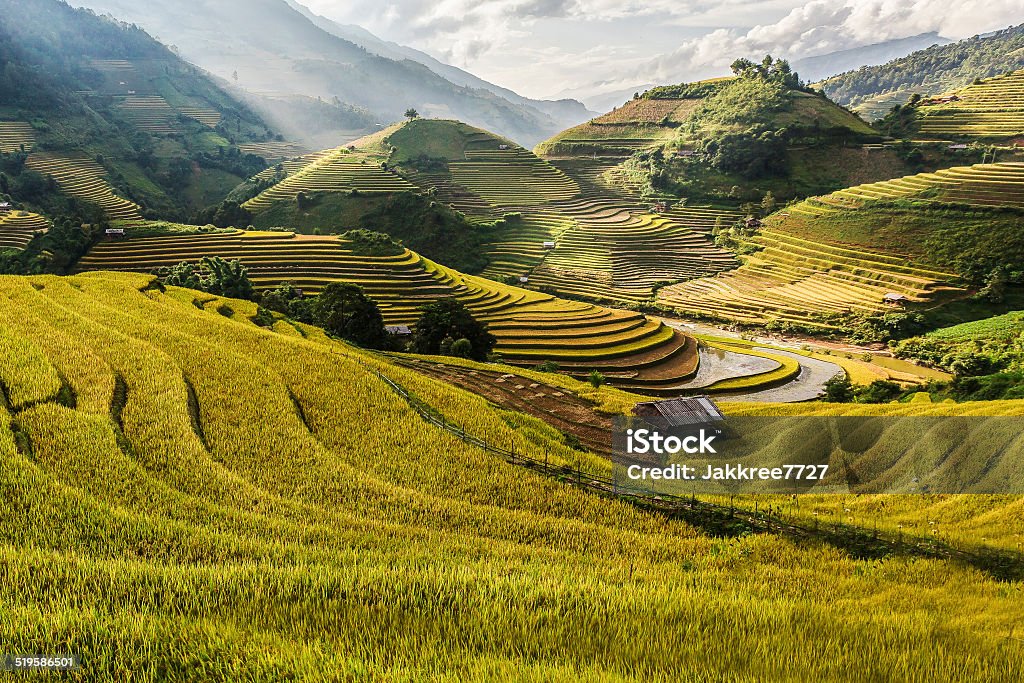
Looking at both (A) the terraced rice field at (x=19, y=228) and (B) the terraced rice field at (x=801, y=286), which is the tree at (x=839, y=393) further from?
(A) the terraced rice field at (x=19, y=228)

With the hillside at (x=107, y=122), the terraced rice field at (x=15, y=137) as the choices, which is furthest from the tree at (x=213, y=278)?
the terraced rice field at (x=15, y=137)

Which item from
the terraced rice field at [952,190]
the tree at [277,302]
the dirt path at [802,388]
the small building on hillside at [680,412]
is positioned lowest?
the dirt path at [802,388]

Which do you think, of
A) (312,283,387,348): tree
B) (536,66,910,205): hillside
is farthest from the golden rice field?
(536,66,910,205): hillside

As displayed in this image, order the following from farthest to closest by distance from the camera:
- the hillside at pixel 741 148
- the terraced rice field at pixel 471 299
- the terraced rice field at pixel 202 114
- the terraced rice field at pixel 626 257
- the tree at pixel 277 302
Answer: the terraced rice field at pixel 202 114 < the hillside at pixel 741 148 < the terraced rice field at pixel 626 257 < the tree at pixel 277 302 < the terraced rice field at pixel 471 299

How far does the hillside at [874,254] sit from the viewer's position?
53156mm

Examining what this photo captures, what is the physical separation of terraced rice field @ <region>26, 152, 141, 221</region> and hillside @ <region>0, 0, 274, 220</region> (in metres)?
0.17

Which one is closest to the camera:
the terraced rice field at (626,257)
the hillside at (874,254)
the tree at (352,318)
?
the tree at (352,318)

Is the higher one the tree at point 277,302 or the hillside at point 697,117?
the hillside at point 697,117

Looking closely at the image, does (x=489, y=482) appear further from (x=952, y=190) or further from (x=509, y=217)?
(x=509, y=217)

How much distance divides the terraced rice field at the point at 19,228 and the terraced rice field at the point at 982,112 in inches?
5425

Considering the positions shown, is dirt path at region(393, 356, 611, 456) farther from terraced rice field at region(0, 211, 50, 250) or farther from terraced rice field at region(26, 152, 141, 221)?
terraced rice field at region(26, 152, 141, 221)

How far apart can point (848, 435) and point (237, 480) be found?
17.0 m

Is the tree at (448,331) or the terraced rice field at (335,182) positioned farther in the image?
the terraced rice field at (335,182)

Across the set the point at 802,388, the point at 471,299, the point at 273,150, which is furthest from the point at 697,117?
the point at 273,150
